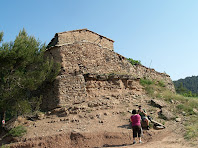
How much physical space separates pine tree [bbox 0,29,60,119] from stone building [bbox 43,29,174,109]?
0.67 metres

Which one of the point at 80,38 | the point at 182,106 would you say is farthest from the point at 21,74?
the point at 182,106

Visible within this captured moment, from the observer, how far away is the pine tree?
936 cm

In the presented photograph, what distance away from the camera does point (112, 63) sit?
12.2 meters

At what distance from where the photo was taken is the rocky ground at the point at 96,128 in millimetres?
7641

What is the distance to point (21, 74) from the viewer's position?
32.1 feet

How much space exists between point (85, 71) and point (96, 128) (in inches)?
148

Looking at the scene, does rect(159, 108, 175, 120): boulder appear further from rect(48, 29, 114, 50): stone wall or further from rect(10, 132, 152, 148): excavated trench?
rect(48, 29, 114, 50): stone wall

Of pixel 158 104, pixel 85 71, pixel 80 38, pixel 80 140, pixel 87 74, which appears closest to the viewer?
pixel 80 140

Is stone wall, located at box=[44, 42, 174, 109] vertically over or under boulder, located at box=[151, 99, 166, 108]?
over

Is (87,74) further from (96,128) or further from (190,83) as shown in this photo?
(190,83)

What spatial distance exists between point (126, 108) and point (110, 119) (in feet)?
4.42

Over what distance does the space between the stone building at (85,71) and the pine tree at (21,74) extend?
666 millimetres

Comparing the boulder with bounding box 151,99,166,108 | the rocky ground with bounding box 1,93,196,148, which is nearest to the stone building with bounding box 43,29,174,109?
the rocky ground with bounding box 1,93,196,148

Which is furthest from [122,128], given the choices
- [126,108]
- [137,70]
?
[137,70]
